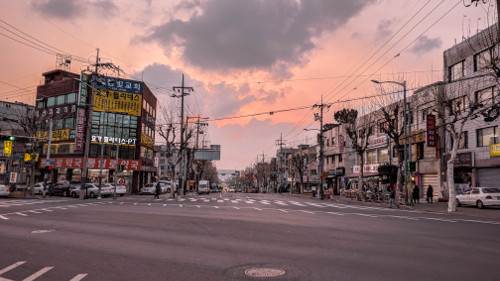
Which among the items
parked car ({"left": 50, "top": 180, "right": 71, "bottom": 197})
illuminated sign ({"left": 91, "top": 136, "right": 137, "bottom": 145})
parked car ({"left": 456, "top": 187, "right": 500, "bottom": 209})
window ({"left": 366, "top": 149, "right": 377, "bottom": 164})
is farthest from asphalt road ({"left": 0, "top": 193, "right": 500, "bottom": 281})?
illuminated sign ({"left": 91, "top": 136, "right": 137, "bottom": 145})

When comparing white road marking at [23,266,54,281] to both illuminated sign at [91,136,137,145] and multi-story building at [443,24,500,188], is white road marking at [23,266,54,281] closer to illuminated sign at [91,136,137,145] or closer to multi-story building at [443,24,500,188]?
multi-story building at [443,24,500,188]

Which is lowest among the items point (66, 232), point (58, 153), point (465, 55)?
point (66, 232)

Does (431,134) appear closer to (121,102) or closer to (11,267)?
(11,267)

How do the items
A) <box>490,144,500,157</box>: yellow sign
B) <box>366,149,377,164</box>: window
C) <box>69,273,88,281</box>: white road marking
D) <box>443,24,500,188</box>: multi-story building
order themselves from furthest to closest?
<box>366,149,377,164</box>: window < <box>443,24,500,188</box>: multi-story building < <box>490,144,500,157</box>: yellow sign < <box>69,273,88,281</box>: white road marking

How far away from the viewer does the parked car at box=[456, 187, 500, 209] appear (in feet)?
78.4

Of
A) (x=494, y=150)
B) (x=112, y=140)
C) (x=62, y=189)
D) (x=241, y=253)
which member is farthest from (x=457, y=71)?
(x=112, y=140)

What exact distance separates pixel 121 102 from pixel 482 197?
45768 mm

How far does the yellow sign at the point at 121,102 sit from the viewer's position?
168 feet

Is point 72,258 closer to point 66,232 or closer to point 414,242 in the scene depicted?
point 66,232

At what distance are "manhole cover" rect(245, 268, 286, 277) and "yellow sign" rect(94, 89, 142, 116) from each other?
5000 centimetres

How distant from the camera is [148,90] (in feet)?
194

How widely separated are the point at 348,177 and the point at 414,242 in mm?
46266

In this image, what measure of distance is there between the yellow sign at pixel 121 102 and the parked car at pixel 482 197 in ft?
143

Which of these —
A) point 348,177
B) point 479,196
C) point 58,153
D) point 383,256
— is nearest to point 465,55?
point 479,196
